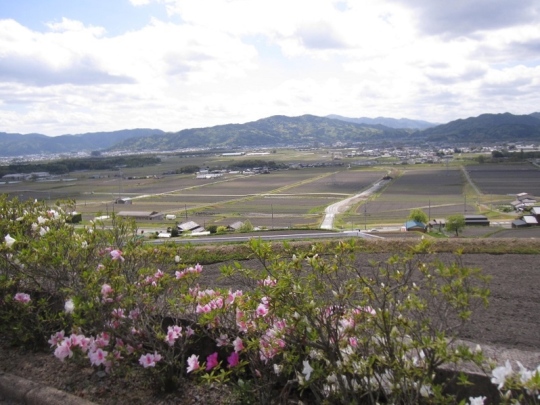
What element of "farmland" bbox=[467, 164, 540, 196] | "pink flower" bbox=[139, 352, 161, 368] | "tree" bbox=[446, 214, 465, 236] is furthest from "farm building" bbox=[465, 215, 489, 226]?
"pink flower" bbox=[139, 352, 161, 368]

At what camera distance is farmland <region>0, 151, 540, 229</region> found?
145 feet

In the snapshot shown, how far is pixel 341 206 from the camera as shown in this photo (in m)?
50.5

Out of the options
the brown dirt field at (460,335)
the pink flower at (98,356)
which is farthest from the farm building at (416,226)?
the pink flower at (98,356)

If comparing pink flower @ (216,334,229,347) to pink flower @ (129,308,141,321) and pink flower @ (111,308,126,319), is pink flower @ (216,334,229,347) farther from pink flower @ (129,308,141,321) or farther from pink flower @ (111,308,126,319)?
pink flower @ (111,308,126,319)

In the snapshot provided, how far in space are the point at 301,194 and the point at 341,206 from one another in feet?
44.8

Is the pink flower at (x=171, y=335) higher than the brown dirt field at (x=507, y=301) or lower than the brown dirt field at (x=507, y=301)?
higher

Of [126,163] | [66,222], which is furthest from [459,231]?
[126,163]

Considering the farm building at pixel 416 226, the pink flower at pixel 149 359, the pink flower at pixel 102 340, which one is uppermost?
the pink flower at pixel 102 340

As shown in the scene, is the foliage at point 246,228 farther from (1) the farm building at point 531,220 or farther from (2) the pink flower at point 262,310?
(1) the farm building at point 531,220

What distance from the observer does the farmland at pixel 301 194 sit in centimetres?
4406

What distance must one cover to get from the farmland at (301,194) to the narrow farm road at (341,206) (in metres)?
0.85

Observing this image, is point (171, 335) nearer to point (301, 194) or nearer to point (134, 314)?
point (134, 314)

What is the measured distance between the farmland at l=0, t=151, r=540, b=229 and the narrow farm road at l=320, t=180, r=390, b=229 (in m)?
0.85

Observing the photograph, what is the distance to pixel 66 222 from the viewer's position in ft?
18.3
